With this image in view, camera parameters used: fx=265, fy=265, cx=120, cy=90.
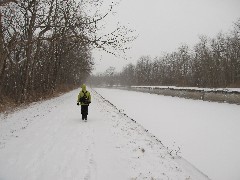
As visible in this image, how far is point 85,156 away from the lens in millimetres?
7176

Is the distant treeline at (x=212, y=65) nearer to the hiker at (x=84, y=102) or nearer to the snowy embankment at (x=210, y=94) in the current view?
the snowy embankment at (x=210, y=94)

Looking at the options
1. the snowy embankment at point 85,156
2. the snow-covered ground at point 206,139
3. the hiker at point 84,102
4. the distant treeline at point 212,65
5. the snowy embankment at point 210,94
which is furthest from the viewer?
the distant treeline at point 212,65

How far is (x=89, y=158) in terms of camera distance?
703 cm

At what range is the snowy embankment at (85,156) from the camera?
6.13m

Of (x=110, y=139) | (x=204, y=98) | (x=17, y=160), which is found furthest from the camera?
(x=204, y=98)

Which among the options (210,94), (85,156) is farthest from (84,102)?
(210,94)

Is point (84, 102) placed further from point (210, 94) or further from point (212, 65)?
point (212, 65)

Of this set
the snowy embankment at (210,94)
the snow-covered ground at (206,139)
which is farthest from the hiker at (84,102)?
the snowy embankment at (210,94)

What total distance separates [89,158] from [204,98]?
1932 centimetres

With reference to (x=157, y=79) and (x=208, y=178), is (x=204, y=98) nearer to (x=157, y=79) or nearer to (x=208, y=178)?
(x=208, y=178)

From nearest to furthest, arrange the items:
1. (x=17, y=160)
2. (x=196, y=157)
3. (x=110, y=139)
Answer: (x=17, y=160) → (x=196, y=157) → (x=110, y=139)

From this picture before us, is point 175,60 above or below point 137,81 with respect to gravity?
above

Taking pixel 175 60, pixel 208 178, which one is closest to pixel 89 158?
pixel 208 178

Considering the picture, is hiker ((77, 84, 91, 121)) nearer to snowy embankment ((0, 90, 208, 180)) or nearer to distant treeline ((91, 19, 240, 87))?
snowy embankment ((0, 90, 208, 180))
